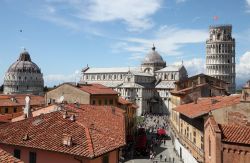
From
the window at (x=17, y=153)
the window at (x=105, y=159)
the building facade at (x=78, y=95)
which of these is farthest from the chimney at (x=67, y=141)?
the building facade at (x=78, y=95)

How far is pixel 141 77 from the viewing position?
126688 millimetres

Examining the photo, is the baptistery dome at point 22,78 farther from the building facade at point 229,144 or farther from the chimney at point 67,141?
the chimney at point 67,141

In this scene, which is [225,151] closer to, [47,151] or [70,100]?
[47,151]

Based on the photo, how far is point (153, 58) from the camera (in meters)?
144

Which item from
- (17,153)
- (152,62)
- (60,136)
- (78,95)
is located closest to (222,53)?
(152,62)

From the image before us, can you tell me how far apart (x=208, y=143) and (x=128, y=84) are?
95.4 meters

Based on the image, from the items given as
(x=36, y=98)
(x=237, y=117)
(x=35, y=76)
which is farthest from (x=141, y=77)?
(x=237, y=117)

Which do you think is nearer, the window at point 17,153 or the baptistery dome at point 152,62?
the window at point 17,153

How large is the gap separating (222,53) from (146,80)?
97.7 feet

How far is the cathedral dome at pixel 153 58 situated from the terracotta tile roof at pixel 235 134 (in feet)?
→ 386

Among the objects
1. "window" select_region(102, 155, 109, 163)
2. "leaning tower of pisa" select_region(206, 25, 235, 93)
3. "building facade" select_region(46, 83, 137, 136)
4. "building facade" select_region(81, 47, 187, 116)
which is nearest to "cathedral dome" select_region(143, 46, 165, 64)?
"building facade" select_region(81, 47, 187, 116)

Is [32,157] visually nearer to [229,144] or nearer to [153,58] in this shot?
[229,144]

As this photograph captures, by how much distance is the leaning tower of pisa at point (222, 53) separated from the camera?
414 feet

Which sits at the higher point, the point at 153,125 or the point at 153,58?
the point at 153,58
